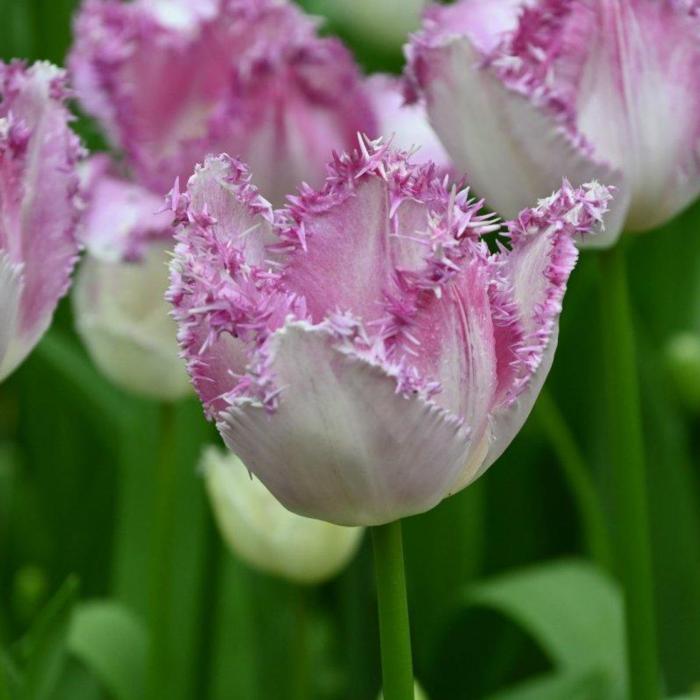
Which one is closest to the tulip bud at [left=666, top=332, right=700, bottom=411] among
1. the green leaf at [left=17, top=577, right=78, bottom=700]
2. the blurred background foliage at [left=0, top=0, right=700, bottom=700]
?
the blurred background foliage at [left=0, top=0, right=700, bottom=700]

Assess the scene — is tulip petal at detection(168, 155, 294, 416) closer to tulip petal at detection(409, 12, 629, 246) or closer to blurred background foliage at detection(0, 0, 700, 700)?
tulip petal at detection(409, 12, 629, 246)

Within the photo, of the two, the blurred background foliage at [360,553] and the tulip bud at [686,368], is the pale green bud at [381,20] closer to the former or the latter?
the blurred background foliage at [360,553]

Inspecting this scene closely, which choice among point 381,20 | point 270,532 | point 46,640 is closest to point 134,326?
point 270,532

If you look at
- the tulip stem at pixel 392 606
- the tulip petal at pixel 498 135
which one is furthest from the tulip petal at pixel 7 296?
the tulip petal at pixel 498 135

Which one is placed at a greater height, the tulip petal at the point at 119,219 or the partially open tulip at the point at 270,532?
the tulip petal at the point at 119,219

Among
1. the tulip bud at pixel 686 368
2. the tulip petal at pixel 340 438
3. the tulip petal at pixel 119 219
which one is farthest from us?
the tulip bud at pixel 686 368

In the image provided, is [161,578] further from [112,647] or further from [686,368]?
[686,368]

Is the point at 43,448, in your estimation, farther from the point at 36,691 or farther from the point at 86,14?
the point at 36,691
